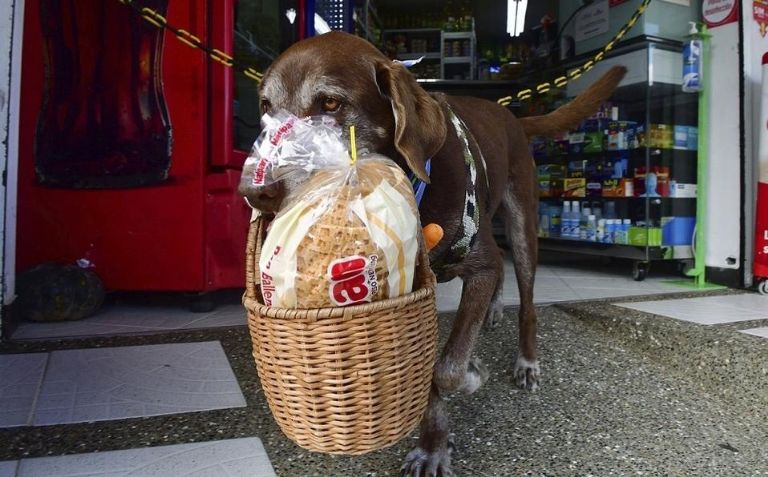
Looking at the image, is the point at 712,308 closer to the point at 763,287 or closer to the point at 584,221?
the point at 763,287

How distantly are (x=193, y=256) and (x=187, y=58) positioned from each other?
3.70 feet

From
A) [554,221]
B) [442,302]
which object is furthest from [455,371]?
[554,221]

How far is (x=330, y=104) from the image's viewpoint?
5.42 ft

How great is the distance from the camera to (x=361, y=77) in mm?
1707

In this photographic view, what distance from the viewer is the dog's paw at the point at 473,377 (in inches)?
78.4

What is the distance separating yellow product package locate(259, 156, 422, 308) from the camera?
46.8 inches

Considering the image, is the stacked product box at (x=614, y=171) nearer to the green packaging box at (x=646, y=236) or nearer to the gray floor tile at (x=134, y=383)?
the green packaging box at (x=646, y=236)

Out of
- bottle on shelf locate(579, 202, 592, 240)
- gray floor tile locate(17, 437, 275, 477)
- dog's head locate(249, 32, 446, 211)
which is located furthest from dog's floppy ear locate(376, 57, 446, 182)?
bottle on shelf locate(579, 202, 592, 240)

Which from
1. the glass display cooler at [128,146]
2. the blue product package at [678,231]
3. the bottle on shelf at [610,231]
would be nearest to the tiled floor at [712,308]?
the blue product package at [678,231]

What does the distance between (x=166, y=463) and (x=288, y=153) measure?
3.49 feet

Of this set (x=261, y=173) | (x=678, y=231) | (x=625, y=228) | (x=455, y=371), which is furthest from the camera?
(x=625, y=228)

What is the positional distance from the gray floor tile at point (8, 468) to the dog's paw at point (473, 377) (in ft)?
4.44

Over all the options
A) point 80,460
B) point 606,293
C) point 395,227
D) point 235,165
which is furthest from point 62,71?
point 606,293

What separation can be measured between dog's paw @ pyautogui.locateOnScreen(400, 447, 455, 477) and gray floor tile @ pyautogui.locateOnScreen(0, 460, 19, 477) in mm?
1130
